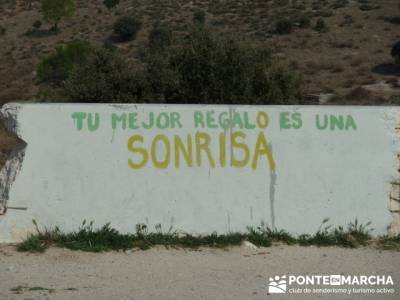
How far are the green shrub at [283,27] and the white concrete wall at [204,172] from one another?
33921mm

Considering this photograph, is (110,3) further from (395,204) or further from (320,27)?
(395,204)

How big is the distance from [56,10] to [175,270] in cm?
4196

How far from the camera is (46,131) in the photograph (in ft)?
20.0

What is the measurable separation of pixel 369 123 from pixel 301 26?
35.8 metres

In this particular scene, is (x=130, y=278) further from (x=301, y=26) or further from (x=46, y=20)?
(x=46, y=20)

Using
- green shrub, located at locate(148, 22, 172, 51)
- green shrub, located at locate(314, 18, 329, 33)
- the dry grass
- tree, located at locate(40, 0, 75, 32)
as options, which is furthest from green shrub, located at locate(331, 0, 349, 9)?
tree, located at locate(40, 0, 75, 32)

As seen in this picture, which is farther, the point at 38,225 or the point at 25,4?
the point at 25,4

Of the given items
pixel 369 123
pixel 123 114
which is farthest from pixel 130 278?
pixel 369 123

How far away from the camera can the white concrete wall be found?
6.11 meters

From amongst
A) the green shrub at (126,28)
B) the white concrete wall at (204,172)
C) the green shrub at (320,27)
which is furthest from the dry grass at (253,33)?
the white concrete wall at (204,172)

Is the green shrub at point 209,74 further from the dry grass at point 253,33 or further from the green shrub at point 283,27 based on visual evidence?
the green shrub at point 283,27

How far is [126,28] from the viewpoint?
136ft

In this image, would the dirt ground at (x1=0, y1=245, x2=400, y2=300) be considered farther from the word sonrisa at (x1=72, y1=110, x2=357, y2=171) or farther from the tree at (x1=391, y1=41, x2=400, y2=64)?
the tree at (x1=391, y1=41, x2=400, y2=64)

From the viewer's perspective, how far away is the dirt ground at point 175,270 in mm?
4855
